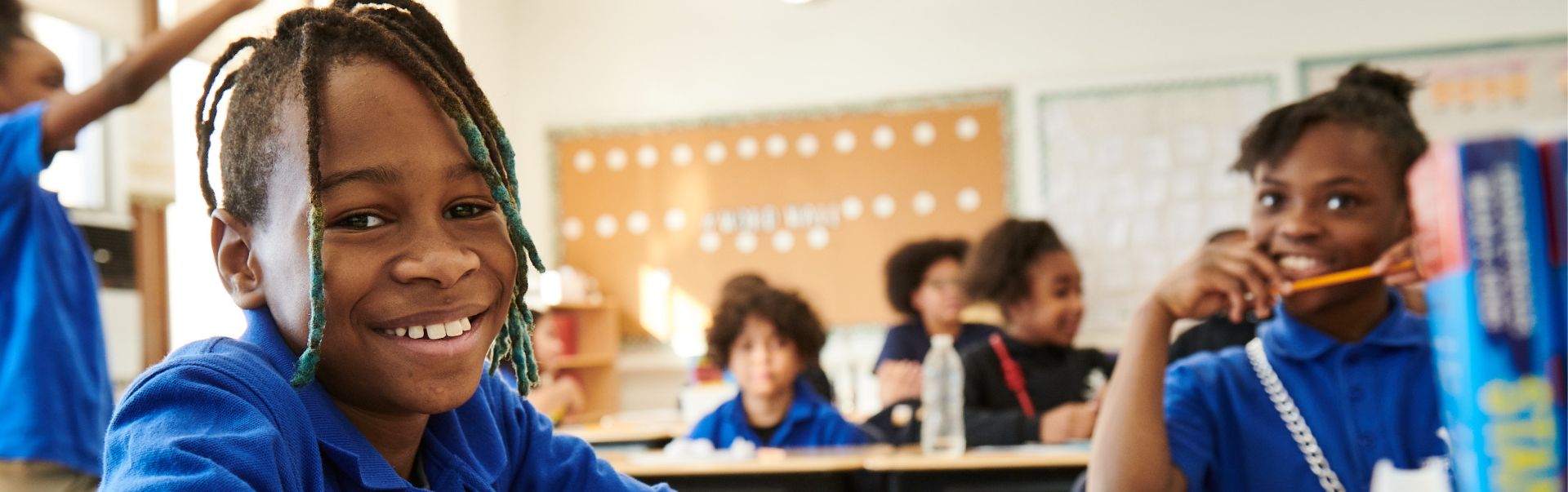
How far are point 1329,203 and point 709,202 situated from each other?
5342 mm

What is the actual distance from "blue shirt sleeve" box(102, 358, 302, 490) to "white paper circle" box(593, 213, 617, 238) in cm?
592

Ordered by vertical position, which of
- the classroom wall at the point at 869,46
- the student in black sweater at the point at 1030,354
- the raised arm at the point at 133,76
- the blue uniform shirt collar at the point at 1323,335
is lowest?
the student in black sweater at the point at 1030,354

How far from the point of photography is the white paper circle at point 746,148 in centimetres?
637

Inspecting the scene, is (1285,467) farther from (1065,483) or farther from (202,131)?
(1065,483)

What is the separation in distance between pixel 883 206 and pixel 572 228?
170cm

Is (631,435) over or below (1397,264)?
below

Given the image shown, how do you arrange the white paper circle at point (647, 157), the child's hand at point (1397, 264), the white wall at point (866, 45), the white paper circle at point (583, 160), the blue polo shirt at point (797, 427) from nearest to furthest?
1. the child's hand at point (1397, 264)
2. the blue polo shirt at point (797, 427)
3. the white wall at point (866, 45)
4. the white paper circle at point (647, 157)
5. the white paper circle at point (583, 160)

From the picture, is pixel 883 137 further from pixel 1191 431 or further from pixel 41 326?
pixel 1191 431

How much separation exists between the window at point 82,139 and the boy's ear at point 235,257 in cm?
375

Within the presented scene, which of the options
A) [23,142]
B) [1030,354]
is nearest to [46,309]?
[23,142]

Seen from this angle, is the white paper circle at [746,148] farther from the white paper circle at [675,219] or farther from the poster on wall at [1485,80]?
the poster on wall at [1485,80]

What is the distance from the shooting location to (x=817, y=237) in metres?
6.26

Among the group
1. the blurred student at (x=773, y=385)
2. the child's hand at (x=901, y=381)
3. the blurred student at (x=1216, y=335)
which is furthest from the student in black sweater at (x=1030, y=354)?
the child's hand at (x=901, y=381)

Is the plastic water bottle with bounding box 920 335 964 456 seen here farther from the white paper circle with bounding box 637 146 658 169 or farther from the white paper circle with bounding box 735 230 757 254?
the white paper circle with bounding box 637 146 658 169
